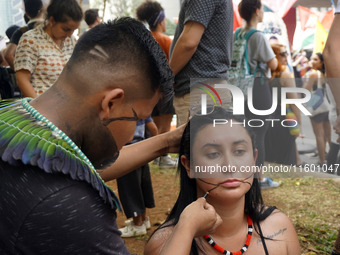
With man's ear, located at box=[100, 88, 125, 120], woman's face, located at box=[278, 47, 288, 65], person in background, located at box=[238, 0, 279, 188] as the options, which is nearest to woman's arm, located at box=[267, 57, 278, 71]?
person in background, located at box=[238, 0, 279, 188]

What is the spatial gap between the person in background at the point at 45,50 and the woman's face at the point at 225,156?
1.87 m

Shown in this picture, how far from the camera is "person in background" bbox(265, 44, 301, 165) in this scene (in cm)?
339

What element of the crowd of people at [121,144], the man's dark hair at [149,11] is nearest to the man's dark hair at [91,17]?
the man's dark hair at [149,11]

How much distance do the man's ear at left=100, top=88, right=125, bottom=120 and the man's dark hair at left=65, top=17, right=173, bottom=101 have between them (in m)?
0.07

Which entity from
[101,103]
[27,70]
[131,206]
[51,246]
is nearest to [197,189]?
[101,103]

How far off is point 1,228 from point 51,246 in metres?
0.15

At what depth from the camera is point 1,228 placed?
1.12m

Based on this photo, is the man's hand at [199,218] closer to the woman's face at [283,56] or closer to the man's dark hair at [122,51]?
the man's dark hair at [122,51]

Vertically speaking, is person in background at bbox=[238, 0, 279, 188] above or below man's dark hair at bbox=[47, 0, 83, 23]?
below

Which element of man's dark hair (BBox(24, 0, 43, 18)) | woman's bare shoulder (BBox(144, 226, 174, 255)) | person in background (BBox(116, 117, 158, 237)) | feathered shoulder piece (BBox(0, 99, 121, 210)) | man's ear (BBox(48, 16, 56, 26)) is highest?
man's dark hair (BBox(24, 0, 43, 18))

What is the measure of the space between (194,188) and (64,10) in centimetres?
204

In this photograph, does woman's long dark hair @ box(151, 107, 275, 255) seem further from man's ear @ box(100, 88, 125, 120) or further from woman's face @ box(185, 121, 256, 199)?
man's ear @ box(100, 88, 125, 120)

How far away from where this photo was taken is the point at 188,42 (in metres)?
2.89

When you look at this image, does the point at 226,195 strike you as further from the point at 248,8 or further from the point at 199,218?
the point at 248,8
